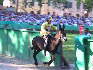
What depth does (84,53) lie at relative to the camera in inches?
482

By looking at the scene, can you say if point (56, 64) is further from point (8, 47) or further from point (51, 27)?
point (8, 47)

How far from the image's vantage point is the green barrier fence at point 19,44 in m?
16.6

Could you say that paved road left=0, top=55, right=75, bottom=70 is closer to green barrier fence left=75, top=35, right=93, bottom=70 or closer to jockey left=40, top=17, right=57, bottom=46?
jockey left=40, top=17, right=57, bottom=46

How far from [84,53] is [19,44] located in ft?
20.7

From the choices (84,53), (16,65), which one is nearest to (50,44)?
(16,65)

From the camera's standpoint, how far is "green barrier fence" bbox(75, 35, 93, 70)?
12078mm

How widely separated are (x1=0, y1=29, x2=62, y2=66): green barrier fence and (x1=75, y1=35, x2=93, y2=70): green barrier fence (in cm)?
317

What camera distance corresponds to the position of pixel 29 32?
17094mm

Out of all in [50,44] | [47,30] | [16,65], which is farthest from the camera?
[16,65]

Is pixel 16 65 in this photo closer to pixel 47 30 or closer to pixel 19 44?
pixel 47 30

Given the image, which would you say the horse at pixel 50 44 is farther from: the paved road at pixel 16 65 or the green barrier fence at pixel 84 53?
the green barrier fence at pixel 84 53

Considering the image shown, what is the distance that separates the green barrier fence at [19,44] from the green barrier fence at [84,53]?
317 centimetres

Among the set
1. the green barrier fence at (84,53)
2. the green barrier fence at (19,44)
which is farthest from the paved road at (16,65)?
the green barrier fence at (84,53)

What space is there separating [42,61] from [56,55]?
3.33 feet
